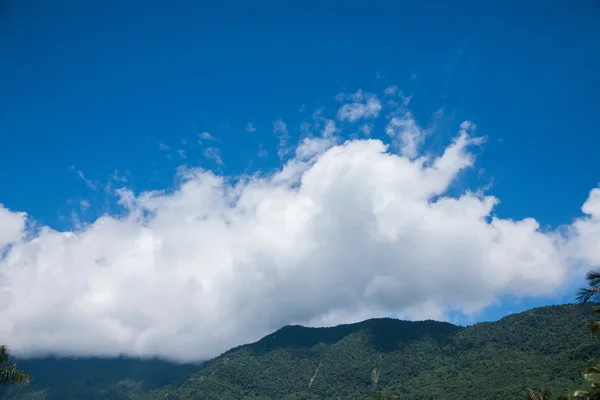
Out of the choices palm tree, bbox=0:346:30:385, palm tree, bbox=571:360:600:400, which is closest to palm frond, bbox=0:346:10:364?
palm tree, bbox=0:346:30:385

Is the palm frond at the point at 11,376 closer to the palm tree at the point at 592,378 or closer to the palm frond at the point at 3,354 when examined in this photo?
the palm frond at the point at 3,354

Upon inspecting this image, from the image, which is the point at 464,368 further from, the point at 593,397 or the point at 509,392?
the point at 593,397

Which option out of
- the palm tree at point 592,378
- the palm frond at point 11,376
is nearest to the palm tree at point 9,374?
the palm frond at point 11,376

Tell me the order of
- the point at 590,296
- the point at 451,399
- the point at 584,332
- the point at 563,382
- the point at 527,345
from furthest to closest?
the point at 527,345, the point at 584,332, the point at 451,399, the point at 563,382, the point at 590,296

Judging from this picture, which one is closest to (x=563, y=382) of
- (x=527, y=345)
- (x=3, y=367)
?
(x=527, y=345)

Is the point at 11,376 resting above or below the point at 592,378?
below

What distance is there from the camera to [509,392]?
12912 cm

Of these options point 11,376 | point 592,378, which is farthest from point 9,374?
point 592,378

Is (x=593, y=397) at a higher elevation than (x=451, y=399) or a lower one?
lower

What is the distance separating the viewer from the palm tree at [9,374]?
2258cm

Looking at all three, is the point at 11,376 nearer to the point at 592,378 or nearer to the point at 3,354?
the point at 3,354

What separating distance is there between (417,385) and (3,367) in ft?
618

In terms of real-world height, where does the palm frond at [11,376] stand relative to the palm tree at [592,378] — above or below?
below

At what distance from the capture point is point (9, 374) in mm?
22656
